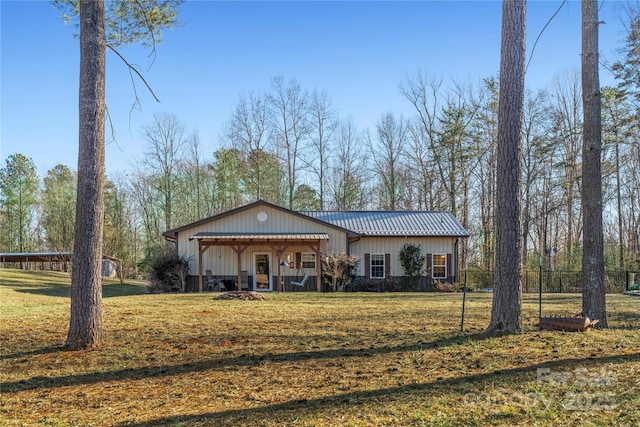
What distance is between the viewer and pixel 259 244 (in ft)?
64.4

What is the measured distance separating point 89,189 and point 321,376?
3.88m

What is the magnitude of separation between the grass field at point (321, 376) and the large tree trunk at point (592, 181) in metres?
0.58

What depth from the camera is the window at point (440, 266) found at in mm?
21000

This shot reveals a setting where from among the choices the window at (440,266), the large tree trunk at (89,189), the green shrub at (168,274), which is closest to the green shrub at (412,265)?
the window at (440,266)

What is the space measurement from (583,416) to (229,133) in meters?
32.0

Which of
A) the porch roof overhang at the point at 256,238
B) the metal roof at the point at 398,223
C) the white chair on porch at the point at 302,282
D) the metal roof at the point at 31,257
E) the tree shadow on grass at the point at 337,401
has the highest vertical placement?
the metal roof at the point at 398,223

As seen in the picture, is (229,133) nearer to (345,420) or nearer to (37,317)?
(37,317)

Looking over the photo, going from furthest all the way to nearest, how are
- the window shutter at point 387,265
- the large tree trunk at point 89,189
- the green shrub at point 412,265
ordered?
the window shutter at point 387,265
the green shrub at point 412,265
the large tree trunk at point 89,189

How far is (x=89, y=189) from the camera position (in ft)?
19.1

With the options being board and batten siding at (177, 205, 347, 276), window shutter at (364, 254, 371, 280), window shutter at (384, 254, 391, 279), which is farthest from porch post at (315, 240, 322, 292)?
window shutter at (384, 254, 391, 279)

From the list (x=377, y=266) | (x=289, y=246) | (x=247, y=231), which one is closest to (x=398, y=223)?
(x=377, y=266)

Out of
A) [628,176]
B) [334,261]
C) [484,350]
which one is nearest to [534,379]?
[484,350]

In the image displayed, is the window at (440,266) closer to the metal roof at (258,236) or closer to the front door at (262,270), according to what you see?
the metal roof at (258,236)

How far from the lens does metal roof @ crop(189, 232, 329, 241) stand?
61.2ft
